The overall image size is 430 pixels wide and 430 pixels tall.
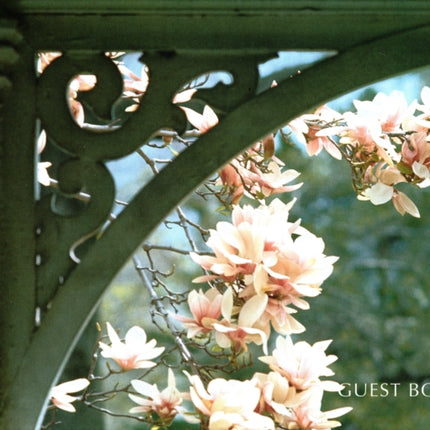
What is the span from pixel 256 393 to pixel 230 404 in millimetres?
31

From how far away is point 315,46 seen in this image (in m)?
0.73

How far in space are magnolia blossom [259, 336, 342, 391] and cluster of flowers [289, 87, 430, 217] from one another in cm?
23

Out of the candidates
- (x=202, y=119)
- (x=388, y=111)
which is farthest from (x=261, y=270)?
(x=388, y=111)

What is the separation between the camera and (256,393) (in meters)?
0.92

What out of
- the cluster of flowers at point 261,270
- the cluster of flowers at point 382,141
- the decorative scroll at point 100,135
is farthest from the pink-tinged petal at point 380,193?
the decorative scroll at point 100,135

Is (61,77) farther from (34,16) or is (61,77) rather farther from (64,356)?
(64,356)

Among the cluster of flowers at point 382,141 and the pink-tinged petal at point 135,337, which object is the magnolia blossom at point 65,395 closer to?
the pink-tinged petal at point 135,337

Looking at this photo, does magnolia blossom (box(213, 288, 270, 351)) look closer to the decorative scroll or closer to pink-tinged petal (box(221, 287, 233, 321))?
pink-tinged petal (box(221, 287, 233, 321))

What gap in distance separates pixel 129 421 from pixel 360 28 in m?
4.63

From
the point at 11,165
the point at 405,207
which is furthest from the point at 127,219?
the point at 405,207

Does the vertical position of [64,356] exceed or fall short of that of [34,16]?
it falls short

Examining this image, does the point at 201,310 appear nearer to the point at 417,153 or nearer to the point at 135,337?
the point at 135,337

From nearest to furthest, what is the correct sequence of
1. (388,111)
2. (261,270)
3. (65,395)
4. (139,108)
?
(139,108)
(261,270)
(65,395)
(388,111)

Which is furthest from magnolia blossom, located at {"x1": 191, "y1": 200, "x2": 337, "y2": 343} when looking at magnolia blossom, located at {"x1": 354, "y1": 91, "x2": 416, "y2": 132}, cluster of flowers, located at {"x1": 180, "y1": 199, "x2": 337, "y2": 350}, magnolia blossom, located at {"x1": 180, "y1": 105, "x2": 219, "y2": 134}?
magnolia blossom, located at {"x1": 354, "y1": 91, "x2": 416, "y2": 132}
